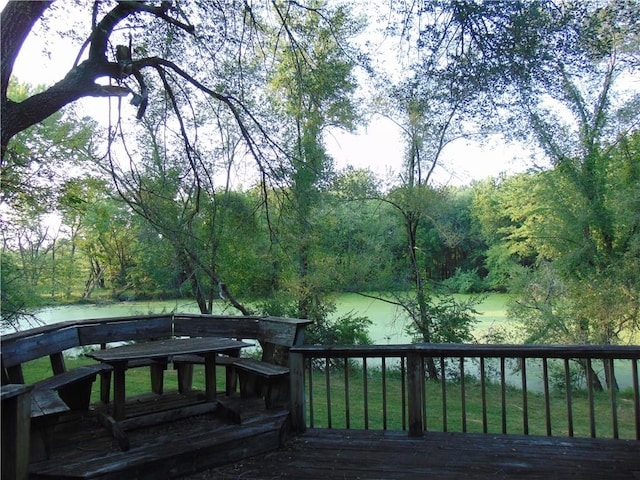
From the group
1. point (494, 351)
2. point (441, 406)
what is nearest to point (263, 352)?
point (494, 351)

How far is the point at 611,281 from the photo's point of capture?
8.09 m

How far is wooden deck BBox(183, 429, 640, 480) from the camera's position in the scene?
2488 millimetres

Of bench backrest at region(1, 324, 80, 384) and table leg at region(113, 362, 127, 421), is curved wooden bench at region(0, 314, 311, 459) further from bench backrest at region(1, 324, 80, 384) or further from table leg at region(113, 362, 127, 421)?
table leg at region(113, 362, 127, 421)

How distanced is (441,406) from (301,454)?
416 cm

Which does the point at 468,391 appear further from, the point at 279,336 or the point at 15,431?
the point at 15,431

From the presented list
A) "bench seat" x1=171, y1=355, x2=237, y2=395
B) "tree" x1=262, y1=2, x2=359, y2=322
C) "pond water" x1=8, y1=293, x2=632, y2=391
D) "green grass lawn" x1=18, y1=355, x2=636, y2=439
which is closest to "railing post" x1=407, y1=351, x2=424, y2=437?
"bench seat" x1=171, y1=355, x2=237, y2=395

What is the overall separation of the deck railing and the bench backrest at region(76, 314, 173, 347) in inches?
52.6

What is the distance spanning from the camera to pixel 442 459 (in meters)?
2.68

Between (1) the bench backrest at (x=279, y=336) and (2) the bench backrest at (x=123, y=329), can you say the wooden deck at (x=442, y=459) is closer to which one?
(1) the bench backrest at (x=279, y=336)

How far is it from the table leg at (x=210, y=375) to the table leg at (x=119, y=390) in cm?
55

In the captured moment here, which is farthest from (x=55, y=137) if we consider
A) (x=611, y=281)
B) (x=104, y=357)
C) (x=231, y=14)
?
(x=611, y=281)

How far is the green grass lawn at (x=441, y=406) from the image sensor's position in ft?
18.0

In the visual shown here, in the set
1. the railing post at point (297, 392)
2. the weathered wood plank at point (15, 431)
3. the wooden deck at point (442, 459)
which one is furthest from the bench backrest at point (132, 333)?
the wooden deck at point (442, 459)

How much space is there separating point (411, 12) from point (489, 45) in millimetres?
734
